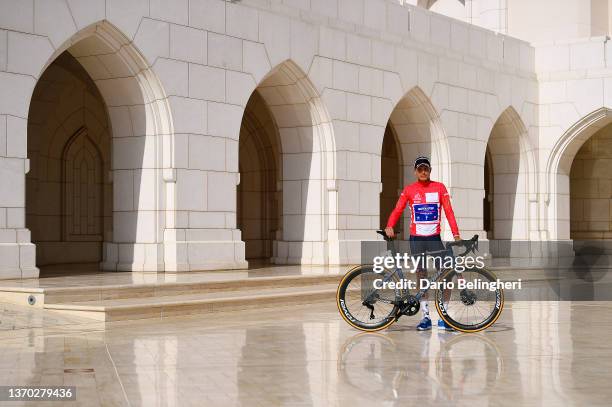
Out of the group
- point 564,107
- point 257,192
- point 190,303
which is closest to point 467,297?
point 190,303

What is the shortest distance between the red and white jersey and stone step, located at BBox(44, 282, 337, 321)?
292 cm

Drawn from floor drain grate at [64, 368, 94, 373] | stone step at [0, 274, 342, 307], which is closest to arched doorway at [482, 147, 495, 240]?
stone step at [0, 274, 342, 307]

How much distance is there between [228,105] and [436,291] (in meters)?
7.48

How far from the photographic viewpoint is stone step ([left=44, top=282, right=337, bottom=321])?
1118cm

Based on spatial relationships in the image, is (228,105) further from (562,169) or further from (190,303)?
(562,169)

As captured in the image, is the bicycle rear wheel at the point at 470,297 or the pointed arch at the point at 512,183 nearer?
the bicycle rear wheel at the point at 470,297

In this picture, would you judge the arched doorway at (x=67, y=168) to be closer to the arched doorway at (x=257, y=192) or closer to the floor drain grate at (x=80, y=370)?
the arched doorway at (x=257, y=192)

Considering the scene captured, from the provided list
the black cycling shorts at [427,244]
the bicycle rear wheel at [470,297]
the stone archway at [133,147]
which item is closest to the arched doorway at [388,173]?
the stone archway at [133,147]

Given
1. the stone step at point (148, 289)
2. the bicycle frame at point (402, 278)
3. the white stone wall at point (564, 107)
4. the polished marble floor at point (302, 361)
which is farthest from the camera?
the white stone wall at point (564, 107)

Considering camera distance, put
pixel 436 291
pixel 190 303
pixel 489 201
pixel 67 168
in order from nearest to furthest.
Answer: pixel 436 291, pixel 190 303, pixel 67 168, pixel 489 201

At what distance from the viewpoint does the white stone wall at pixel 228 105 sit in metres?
14.0

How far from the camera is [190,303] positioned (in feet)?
40.0

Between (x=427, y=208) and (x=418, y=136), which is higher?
(x=418, y=136)

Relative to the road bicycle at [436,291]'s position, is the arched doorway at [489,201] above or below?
above
